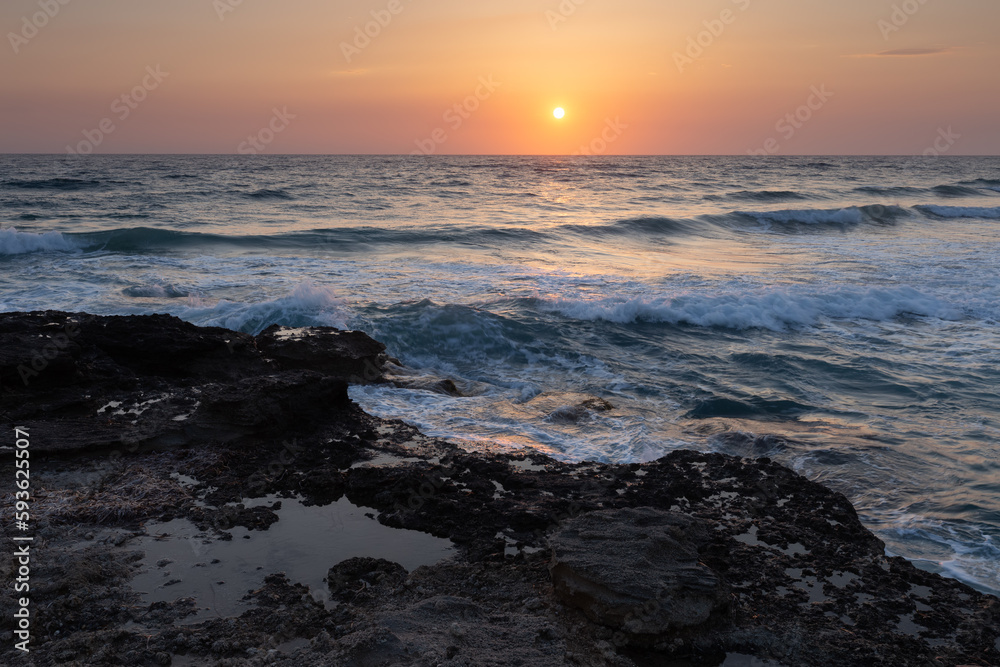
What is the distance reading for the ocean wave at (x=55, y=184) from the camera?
3428cm

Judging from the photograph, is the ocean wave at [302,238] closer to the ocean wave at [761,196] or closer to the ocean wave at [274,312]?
the ocean wave at [274,312]

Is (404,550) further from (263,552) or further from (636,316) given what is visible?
(636,316)

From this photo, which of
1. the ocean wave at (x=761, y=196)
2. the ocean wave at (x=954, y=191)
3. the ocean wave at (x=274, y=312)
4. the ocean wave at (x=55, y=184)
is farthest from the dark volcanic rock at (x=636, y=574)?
the ocean wave at (x=954, y=191)

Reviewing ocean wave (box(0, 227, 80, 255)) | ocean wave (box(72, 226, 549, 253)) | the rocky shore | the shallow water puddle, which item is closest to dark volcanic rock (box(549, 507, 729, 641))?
the rocky shore

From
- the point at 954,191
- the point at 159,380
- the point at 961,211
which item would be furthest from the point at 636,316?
the point at 954,191

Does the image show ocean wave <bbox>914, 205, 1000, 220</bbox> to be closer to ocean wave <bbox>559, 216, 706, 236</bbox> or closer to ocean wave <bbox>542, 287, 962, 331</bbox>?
ocean wave <bbox>559, 216, 706, 236</bbox>

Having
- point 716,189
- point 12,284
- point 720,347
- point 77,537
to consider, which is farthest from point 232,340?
point 716,189

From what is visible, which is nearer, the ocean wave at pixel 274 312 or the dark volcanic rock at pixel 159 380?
the dark volcanic rock at pixel 159 380

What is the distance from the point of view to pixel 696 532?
14.4 ft

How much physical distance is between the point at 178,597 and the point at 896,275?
16911 millimetres

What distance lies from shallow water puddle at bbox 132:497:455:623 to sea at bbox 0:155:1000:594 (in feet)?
5.92

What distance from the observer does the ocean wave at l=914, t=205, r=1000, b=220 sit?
1256 inches

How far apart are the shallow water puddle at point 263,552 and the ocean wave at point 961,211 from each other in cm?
3550

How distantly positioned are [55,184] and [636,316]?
36007mm
